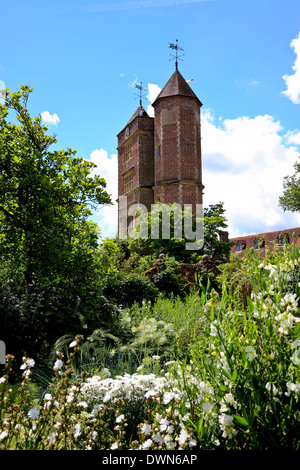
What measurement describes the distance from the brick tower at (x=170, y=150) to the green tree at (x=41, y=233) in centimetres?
1999

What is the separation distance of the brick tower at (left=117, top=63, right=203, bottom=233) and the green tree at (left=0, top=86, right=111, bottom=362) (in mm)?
19992

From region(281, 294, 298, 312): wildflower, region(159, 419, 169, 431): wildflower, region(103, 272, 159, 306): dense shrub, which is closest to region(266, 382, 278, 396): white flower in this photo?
region(281, 294, 298, 312): wildflower

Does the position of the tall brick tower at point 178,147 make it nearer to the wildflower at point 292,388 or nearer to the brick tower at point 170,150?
the brick tower at point 170,150

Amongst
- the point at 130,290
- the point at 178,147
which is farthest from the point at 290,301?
the point at 178,147

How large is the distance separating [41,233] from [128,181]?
87.1ft

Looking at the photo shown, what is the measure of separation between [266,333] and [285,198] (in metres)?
28.4

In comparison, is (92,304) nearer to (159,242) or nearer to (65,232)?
(65,232)

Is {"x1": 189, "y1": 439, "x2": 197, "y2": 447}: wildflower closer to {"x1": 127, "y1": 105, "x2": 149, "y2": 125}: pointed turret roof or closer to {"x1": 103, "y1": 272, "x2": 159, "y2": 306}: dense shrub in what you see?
{"x1": 103, "y1": 272, "x2": 159, "y2": 306}: dense shrub

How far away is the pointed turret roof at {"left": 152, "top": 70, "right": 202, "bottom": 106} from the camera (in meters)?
28.6

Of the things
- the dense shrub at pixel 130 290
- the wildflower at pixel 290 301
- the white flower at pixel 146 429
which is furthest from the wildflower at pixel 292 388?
the dense shrub at pixel 130 290

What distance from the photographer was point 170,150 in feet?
92.4

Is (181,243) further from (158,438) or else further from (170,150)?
(158,438)

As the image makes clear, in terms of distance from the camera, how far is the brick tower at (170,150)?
27875 millimetres
